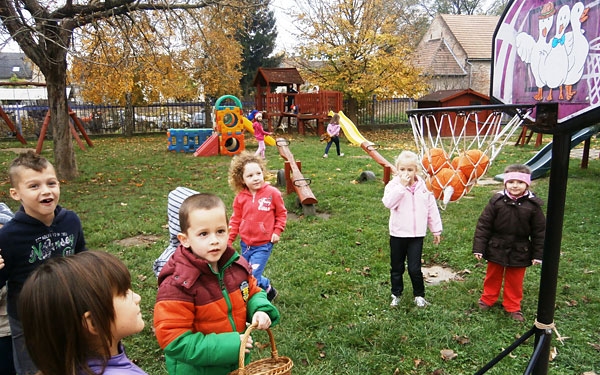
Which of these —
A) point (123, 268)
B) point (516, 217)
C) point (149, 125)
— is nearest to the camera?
point (123, 268)

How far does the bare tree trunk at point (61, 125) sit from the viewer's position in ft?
33.8

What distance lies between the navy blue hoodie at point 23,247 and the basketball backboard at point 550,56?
2842 mm

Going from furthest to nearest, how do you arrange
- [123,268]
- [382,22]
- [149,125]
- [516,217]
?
[149,125] < [382,22] < [516,217] < [123,268]

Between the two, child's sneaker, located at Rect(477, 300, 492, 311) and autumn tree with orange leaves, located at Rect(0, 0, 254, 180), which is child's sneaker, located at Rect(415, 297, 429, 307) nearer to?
child's sneaker, located at Rect(477, 300, 492, 311)

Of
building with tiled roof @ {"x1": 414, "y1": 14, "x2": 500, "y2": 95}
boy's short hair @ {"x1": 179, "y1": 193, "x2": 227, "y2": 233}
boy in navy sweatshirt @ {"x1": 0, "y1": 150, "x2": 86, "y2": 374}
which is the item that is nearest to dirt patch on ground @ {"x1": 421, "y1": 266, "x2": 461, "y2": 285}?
boy's short hair @ {"x1": 179, "y1": 193, "x2": 227, "y2": 233}

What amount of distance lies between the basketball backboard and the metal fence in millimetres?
20402

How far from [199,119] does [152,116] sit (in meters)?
2.64

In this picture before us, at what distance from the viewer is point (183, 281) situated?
208cm

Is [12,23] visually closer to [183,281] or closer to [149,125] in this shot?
[183,281]

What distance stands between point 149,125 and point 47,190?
22917mm

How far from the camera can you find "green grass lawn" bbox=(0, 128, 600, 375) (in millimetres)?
3467

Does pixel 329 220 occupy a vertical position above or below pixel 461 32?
below

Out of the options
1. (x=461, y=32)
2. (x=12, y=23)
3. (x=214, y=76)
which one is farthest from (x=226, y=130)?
(x=461, y=32)

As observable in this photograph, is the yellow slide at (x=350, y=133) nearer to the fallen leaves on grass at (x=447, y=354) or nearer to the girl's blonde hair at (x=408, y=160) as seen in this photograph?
the girl's blonde hair at (x=408, y=160)
